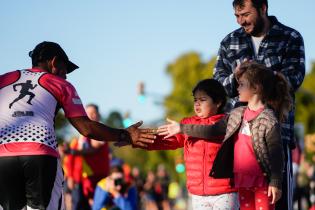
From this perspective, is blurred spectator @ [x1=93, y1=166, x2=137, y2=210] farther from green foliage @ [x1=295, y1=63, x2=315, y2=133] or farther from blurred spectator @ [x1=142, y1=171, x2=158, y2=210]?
green foliage @ [x1=295, y1=63, x2=315, y2=133]

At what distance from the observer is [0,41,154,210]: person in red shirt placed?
315 inches

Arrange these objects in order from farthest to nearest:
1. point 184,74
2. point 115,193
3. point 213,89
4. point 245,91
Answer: point 184,74, point 115,193, point 213,89, point 245,91

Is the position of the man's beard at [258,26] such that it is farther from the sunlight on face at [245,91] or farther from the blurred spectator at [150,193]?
the blurred spectator at [150,193]

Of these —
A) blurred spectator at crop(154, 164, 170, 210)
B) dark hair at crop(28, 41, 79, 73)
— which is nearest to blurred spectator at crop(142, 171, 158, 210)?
blurred spectator at crop(154, 164, 170, 210)

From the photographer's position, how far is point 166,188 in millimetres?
36625

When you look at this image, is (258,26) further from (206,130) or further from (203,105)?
(206,130)

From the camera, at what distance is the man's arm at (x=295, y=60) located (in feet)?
28.7

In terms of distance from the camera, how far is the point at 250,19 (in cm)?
887

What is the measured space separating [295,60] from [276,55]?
178 mm

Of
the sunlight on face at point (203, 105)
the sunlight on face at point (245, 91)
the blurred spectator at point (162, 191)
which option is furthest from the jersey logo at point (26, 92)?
the blurred spectator at point (162, 191)

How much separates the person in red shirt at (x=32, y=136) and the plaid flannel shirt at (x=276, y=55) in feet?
5.06

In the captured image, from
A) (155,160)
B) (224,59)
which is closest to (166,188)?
(224,59)

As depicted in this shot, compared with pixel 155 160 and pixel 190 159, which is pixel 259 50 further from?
pixel 155 160

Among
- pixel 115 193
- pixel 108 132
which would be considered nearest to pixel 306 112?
pixel 115 193
